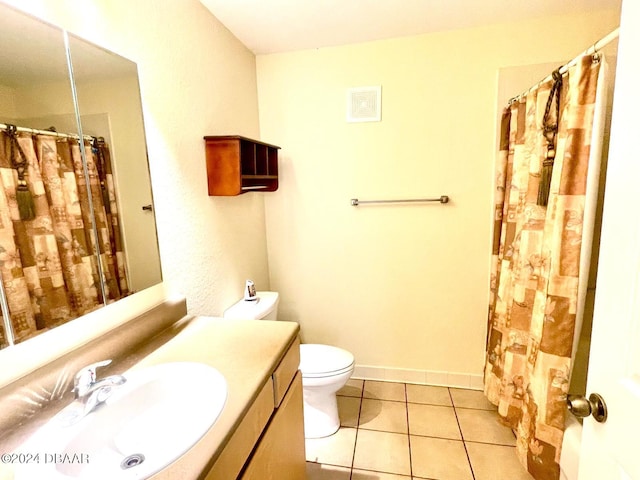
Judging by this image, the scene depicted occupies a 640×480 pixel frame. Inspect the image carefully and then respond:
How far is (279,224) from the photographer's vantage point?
2.30 metres

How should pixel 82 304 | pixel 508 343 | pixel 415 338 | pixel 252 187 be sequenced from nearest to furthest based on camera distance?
pixel 82 304 → pixel 508 343 → pixel 252 187 → pixel 415 338

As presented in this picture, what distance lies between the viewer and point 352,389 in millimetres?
2246

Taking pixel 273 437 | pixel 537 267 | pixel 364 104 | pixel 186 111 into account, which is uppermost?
pixel 364 104

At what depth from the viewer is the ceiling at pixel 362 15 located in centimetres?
159

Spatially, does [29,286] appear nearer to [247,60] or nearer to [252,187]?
[252,187]

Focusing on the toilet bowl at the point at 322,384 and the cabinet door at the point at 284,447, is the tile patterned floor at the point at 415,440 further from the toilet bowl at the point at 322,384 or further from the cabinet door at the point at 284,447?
the cabinet door at the point at 284,447

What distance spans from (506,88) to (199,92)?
5.45 ft

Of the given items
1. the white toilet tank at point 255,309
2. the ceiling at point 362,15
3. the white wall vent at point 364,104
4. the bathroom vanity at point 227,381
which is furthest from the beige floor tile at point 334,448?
the ceiling at point 362,15

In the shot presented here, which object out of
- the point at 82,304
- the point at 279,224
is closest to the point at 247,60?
the point at 279,224

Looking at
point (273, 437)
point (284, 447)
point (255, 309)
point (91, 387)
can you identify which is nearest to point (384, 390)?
point (255, 309)

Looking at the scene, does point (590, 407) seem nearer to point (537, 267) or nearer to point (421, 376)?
point (537, 267)

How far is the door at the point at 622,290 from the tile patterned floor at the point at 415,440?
3.53ft

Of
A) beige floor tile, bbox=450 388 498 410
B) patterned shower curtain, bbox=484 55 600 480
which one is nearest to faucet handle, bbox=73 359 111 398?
patterned shower curtain, bbox=484 55 600 480

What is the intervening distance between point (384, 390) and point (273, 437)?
4.60 ft
